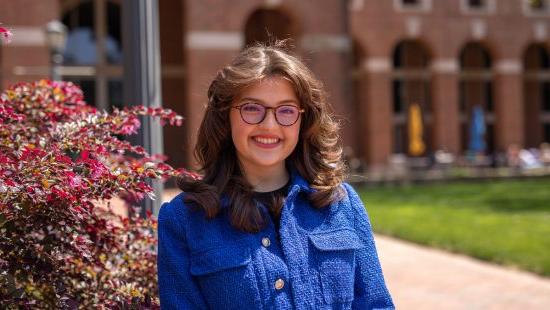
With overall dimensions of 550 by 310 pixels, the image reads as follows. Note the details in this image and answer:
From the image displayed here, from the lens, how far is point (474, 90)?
37719mm

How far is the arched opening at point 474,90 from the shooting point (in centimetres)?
3756

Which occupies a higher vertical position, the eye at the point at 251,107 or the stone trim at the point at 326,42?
the stone trim at the point at 326,42

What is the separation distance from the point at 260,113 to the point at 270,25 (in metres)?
27.4

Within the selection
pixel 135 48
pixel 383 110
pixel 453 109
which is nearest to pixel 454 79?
pixel 453 109

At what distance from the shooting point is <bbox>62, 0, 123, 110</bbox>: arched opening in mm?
27344

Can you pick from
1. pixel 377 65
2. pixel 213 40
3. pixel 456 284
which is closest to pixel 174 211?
pixel 456 284

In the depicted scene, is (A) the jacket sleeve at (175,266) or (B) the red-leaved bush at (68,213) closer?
(A) the jacket sleeve at (175,266)

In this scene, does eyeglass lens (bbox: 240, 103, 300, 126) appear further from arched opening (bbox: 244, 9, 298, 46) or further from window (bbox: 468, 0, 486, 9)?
window (bbox: 468, 0, 486, 9)

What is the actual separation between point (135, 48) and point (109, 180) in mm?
1403

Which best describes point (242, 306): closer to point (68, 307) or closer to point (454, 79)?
point (68, 307)

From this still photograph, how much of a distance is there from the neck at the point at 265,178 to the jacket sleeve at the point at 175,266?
0.94ft

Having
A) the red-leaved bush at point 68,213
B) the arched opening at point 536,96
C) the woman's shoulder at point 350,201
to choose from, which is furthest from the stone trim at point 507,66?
the woman's shoulder at point 350,201

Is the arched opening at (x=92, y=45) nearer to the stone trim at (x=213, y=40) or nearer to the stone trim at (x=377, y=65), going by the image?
the stone trim at (x=213, y=40)

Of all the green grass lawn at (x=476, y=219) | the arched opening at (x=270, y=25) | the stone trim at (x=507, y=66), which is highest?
the arched opening at (x=270, y=25)
